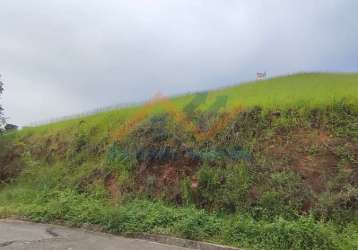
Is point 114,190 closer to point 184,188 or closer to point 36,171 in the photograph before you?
point 184,188

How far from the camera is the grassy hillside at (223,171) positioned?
8.52 meters

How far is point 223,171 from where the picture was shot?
1037 centimetres

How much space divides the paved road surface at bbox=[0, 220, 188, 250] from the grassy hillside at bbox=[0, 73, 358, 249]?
1.58 ft

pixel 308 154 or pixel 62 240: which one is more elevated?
pixel 308 154

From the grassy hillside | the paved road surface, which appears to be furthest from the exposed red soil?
the paved road surface

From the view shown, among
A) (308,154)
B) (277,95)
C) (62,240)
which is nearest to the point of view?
(62,240)

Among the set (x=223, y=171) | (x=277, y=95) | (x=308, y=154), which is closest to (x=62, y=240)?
(x=223, y=171)

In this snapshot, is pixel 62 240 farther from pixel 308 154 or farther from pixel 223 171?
pixel 308 154

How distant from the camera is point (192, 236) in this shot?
8.60m

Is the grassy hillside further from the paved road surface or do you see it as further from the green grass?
the paved road surface

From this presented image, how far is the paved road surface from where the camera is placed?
8.30 metres

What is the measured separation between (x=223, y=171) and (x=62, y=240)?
4.01 metres

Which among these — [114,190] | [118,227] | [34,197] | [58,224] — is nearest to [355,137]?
[118,227]

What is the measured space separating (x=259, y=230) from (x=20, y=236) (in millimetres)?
5158
